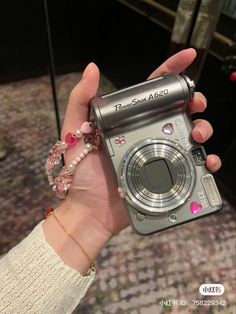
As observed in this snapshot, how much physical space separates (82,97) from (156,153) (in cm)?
14

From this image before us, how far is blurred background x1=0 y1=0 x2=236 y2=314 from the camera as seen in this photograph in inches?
29.6

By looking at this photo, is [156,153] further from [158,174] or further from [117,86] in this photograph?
[117,86]

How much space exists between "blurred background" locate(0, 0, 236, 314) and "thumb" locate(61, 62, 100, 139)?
367mm

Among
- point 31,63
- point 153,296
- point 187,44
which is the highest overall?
point 187,44

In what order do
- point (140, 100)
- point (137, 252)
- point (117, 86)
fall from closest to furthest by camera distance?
point (140, 100) < point (137, 252) < point (117, 86)

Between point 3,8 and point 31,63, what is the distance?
0.22 metres

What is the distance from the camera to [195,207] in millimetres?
460

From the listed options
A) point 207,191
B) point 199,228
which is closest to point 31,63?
point 199,228

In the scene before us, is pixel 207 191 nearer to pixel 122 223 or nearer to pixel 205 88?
pixel 122 223

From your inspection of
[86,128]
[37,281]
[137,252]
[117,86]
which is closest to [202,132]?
[86,128]

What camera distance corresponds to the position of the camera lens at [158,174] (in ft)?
1.50

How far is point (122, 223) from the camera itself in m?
0.57

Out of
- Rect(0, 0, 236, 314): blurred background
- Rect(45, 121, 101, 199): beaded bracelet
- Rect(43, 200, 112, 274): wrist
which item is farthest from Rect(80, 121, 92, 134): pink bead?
Rect(0, 0, 236, 314): blurred background

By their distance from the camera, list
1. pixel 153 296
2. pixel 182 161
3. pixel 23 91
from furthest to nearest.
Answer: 1. pixel 23 91
2. pixel 153 296
3. pixel 182 161
